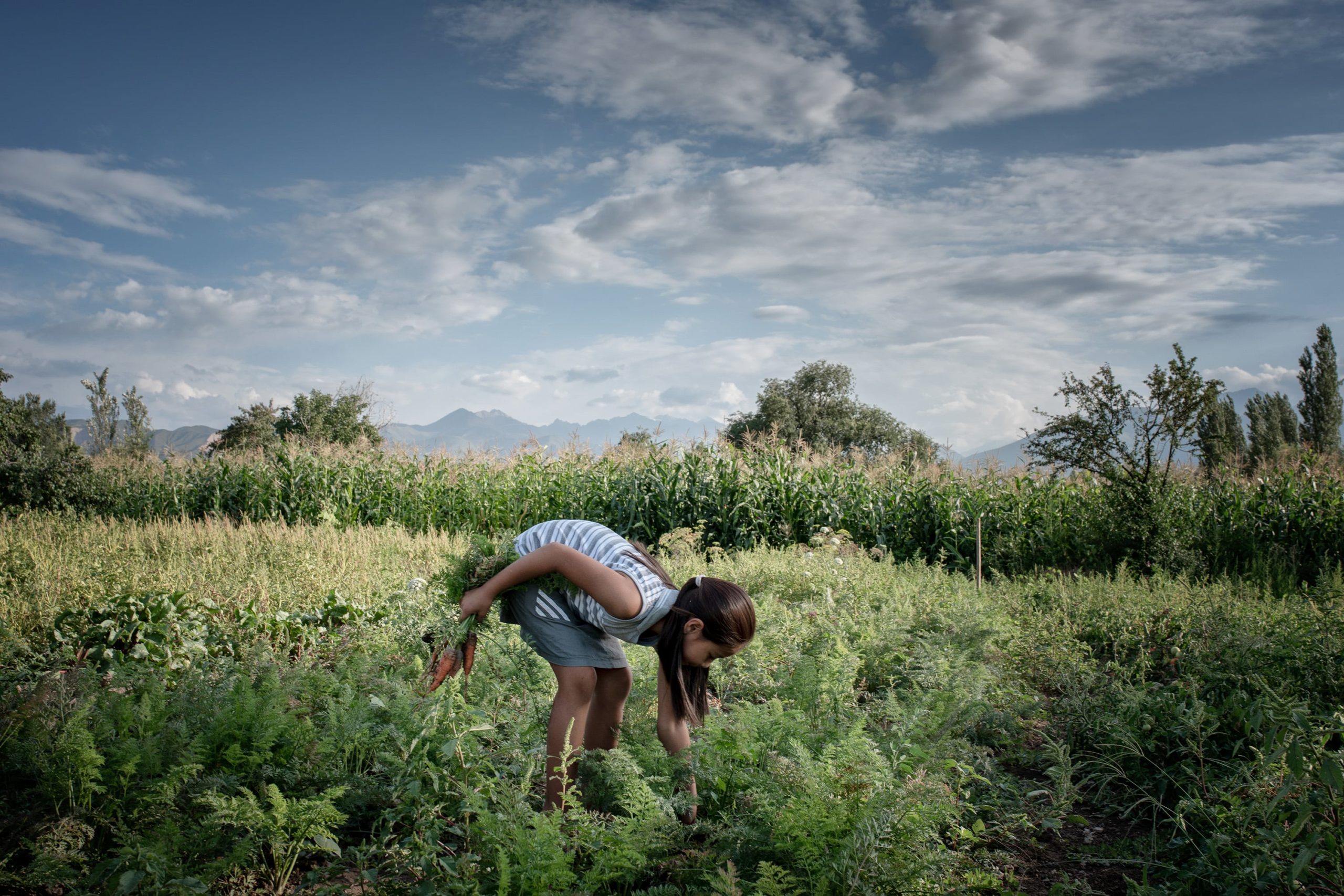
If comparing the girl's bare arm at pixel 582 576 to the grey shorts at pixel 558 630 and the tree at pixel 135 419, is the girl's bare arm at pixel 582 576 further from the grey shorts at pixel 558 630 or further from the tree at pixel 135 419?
the tree at pixel 135 419

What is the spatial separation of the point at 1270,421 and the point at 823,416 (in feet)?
77.7

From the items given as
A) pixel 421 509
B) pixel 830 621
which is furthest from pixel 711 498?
pixel 830 621

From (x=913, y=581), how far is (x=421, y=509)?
8752mm

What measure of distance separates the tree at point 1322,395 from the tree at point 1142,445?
107 ft

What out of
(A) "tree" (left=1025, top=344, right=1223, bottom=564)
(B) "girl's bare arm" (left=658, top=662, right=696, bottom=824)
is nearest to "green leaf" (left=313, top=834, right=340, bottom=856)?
(B) "girl's bare arm" (left=658, top=662, right=696, bottom=824)

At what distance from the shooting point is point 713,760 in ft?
9.51

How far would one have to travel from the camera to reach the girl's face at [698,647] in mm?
2805

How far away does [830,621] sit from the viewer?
5.35m

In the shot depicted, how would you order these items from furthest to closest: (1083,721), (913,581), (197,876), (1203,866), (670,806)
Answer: (913,581), (1083,721), (1203,866), (670,806), (197,876)

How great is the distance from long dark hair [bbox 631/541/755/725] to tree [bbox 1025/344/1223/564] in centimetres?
840

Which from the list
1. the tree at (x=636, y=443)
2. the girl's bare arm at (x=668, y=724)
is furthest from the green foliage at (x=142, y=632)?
the tree at (x=636, y=443)

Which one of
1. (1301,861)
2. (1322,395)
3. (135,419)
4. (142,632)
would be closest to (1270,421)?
(1322,395)

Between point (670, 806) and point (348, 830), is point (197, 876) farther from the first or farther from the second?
point (670, 806)

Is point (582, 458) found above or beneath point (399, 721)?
above
